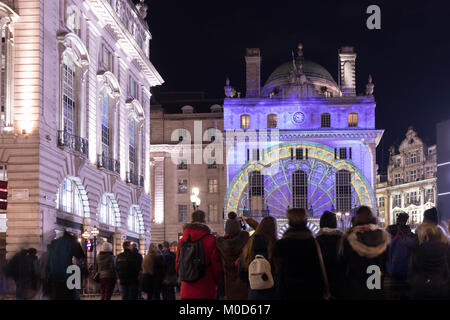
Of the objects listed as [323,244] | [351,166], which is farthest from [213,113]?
[323,244]

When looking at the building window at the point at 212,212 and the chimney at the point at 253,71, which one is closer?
the building window at the point at 212,212

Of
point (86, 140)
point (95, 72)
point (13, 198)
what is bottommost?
point (13, 198)

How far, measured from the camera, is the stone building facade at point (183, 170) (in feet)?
277

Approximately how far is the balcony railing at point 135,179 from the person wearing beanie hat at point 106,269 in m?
29.8

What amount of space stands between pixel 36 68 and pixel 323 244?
2292cm

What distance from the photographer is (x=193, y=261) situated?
40.4 feet

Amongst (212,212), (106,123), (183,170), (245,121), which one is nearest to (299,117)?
(245,121)

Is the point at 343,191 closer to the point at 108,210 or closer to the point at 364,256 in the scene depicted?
the point at 108,210

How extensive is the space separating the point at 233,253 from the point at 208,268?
1.63 metres

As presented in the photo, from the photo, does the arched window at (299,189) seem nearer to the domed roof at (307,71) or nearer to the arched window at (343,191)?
the arched window at (343,191)

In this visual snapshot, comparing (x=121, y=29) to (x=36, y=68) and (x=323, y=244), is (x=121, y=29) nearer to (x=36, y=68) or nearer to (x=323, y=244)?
(x=36, y=68)

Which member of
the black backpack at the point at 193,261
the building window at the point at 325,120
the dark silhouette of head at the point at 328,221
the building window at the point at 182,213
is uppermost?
the building window at the point at 325,120

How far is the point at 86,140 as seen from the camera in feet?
128

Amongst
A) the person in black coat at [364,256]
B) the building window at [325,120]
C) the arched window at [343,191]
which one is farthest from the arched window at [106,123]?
the building window at [325,120]
